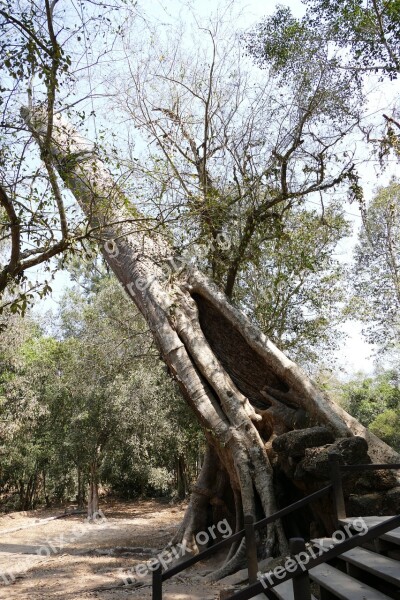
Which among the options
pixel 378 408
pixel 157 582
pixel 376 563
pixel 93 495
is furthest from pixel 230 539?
pixel 378 408

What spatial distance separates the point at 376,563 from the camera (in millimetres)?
3197

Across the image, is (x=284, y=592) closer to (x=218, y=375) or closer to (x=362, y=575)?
(x=362, y=575)

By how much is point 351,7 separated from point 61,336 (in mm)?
22300

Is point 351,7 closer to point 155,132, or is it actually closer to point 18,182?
point 155,132

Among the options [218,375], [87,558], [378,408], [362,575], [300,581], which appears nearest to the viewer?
[300,581]

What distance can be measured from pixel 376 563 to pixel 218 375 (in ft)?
12.8

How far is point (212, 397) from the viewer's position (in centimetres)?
702

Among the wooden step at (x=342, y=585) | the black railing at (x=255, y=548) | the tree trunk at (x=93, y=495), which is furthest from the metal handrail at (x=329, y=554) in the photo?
the tree trunk at (x=93, y=495)

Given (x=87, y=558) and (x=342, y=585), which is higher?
(x=342, y=585)

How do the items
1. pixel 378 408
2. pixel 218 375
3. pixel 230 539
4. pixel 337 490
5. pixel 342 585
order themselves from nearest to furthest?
pixel 342 585 → pixel 230 539 → pixel 337 490 → pixel 218 375 → pixel 378 408

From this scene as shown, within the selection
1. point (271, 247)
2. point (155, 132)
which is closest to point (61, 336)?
point (271, 247)

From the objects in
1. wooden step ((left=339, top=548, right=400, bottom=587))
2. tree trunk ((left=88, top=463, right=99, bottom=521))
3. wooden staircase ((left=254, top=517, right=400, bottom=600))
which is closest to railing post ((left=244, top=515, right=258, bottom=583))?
wooden staircase ((left=254, top=517, right=400, bottom=600))

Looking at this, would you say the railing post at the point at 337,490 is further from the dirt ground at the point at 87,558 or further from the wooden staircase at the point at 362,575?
the dirt ground at the point at 87,558

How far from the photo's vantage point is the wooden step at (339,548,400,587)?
2.88 m
